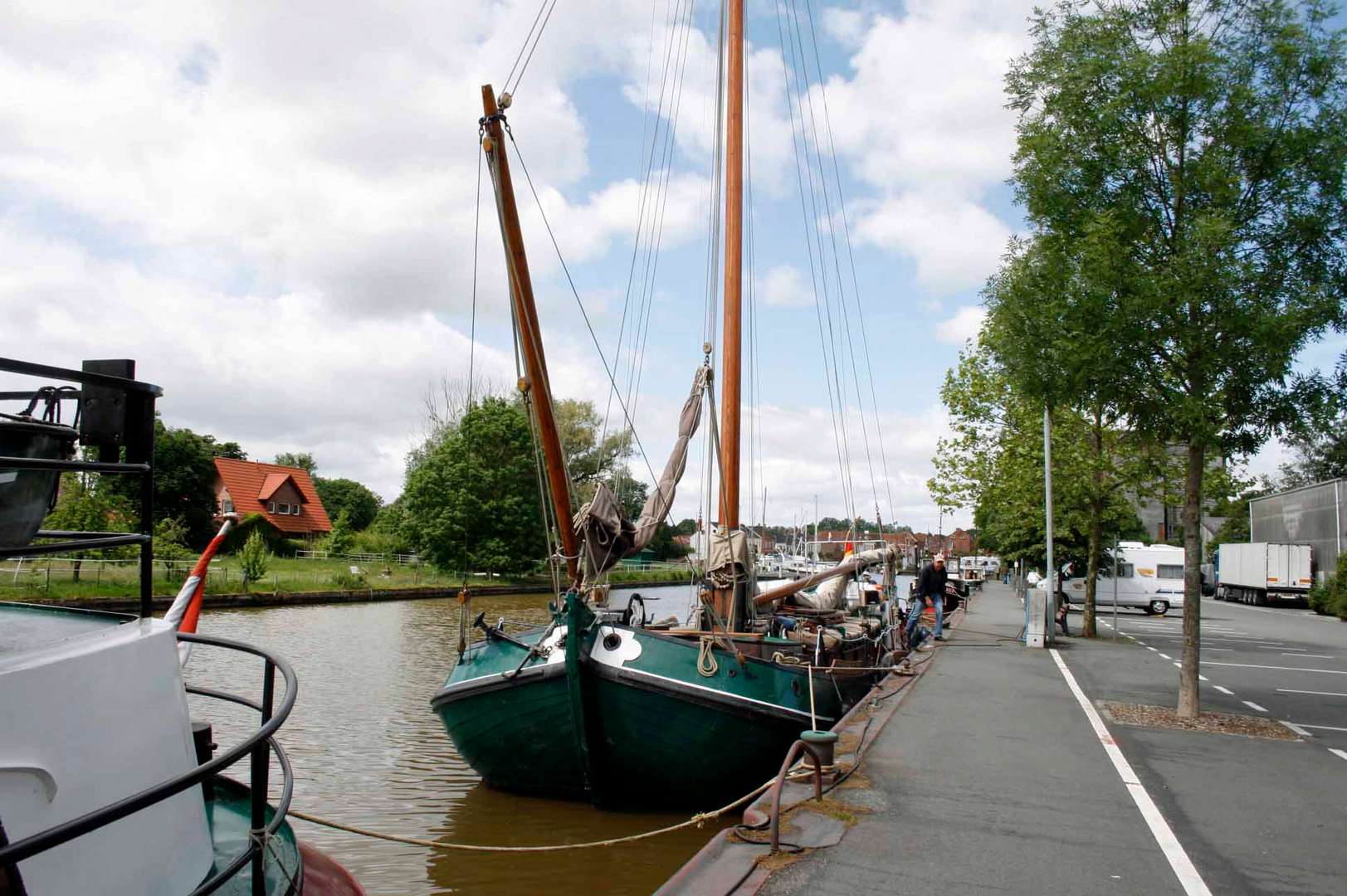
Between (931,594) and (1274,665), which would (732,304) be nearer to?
(931,594)

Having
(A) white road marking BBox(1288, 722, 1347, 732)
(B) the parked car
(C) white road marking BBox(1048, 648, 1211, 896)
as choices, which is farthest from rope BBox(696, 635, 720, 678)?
(B) the parked car

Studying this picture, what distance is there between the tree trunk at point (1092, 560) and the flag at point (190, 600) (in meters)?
21.4

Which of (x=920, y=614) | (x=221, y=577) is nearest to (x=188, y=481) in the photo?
(x=221, y=577)

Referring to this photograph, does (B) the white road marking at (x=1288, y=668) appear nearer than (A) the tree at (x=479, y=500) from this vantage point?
Yes

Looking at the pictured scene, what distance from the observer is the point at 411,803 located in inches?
428

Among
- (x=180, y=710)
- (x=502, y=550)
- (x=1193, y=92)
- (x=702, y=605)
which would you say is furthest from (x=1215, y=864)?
(x=502, y=550)

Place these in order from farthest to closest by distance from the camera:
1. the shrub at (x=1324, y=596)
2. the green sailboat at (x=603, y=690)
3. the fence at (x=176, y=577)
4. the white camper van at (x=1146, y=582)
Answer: the shrub at (x=1324, y=596) → the white camper van at (x=1146, y=582) → the fence at (x=176, y=577) → the green sailboat at (x=603, y=690)

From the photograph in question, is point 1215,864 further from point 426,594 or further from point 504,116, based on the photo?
point 426,594

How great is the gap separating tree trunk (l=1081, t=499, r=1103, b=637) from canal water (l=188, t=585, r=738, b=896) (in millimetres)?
12867

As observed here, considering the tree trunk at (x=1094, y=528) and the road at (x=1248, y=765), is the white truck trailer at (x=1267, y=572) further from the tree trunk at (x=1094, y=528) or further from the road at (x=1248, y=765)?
the road at (x=1248, y=765)

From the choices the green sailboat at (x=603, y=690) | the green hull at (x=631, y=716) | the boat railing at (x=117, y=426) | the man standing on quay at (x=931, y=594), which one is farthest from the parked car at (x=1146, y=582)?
the boat railing at (x=117, y=426)

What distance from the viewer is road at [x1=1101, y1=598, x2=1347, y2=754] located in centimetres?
1170

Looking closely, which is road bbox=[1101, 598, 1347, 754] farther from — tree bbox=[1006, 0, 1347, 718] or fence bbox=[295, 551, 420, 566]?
fence bbox=[295, 551, 420, 566]

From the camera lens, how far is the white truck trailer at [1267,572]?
42125 millimetres
